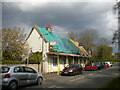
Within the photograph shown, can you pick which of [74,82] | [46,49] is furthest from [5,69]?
[46,49]

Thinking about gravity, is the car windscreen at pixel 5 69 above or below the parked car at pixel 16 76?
above

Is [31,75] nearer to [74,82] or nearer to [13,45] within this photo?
[74,82]

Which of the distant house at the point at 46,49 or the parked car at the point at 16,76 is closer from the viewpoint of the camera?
the parked car at the point at 16,76

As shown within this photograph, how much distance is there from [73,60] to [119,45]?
16.8 meters

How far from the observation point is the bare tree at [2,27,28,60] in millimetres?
24422

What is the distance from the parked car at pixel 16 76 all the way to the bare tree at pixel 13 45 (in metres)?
13.7

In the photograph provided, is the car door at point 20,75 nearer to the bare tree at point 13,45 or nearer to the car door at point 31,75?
the car door at point 31,75

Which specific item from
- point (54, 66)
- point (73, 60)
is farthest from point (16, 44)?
point (73, 60)

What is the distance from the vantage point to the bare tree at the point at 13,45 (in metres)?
24.4

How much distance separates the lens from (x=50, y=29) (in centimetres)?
3222

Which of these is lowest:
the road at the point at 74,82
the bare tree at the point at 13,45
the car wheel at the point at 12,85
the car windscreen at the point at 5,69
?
the road at the point at 74,82

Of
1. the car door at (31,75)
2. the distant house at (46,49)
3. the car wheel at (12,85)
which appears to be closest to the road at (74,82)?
the car door at (31,75)

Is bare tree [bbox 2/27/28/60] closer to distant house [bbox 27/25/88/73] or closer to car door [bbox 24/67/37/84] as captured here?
distant house [bbox 27/25/88/73]

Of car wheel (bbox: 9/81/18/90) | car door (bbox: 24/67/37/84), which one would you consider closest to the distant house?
car door (bbox: 24/67/37/84)
